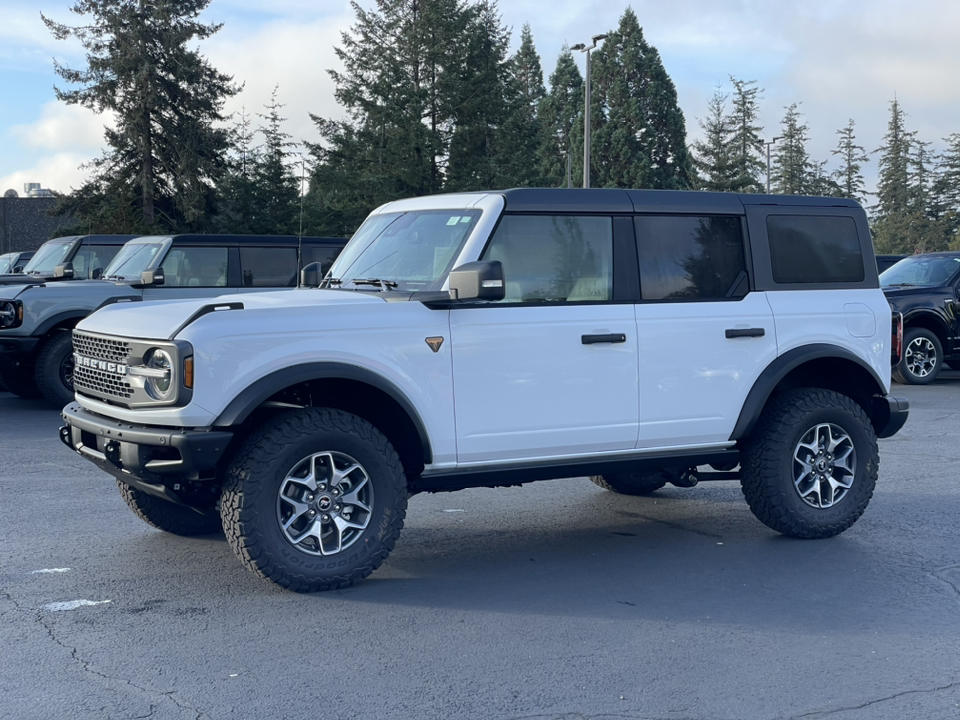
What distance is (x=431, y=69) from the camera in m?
37.2

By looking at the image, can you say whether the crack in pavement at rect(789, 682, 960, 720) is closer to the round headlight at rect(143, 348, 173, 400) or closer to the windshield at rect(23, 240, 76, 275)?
the round headlight at rect(143, 348, 173, 400)

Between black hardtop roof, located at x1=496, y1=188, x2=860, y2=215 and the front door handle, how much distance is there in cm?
72

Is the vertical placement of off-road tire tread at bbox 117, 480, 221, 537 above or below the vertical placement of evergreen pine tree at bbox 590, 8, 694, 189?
below

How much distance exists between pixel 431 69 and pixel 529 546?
107ft

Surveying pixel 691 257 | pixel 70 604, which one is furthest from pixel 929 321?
pixel 70 604

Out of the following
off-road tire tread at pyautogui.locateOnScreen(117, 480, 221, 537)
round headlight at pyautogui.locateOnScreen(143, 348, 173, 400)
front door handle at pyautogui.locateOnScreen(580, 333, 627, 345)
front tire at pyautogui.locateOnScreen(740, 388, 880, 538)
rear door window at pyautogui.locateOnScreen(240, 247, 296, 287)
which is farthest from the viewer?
rear door window at pyautogui.locateOnScreen(240, 247, 296, 287)

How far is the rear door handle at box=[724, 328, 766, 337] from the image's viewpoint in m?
6.37

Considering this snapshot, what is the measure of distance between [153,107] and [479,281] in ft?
120

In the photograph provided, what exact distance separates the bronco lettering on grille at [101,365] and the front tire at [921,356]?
42.6 ft

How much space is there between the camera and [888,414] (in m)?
7.01

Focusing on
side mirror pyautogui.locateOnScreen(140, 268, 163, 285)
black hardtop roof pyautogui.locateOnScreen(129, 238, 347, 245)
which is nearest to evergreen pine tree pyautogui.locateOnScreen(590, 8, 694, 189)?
black hardtop roof pyautogui.locateOnScreen(129, 238, 347, 245)

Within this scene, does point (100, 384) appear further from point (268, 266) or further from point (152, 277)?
point (268, 266)

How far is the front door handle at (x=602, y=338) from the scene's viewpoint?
5.93 metres

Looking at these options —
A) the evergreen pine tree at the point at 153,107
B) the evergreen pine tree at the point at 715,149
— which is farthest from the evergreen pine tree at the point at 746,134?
the evergreen pine tree at the point at 153,107
